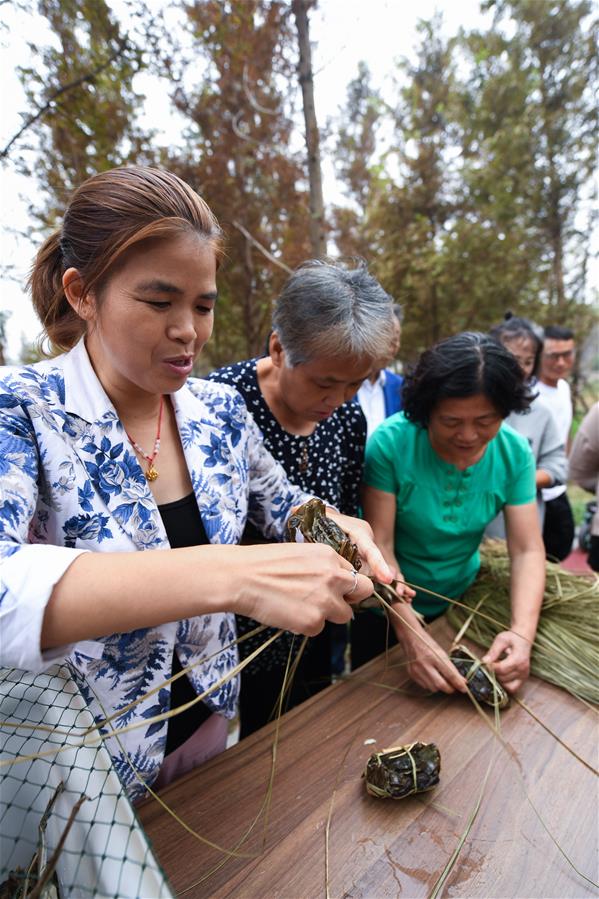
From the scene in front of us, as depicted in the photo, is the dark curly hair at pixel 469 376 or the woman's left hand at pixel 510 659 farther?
the dark curly hair at pixel 469 376

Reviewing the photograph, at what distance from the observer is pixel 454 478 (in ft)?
5.47

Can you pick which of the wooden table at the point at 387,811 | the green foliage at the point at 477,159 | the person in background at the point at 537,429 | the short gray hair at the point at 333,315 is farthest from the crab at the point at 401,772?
the green foliage at the point at 477,159

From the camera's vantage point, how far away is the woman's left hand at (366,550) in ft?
3.43

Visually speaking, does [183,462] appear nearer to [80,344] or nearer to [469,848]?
[80,344]

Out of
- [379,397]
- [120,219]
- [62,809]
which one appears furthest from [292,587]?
[379,397]

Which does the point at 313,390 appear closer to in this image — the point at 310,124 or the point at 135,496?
the point at 135,496

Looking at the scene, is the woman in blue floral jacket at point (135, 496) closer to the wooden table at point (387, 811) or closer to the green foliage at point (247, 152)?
the wooden table at point (387, 811)

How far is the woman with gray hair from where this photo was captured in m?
1.38

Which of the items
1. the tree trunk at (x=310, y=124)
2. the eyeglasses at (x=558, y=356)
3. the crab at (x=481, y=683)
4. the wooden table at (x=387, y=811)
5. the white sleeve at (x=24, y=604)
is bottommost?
the wooden table at (x=387, y=811)

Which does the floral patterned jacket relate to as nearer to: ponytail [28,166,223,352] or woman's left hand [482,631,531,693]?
ponytail [28,166,223,352]

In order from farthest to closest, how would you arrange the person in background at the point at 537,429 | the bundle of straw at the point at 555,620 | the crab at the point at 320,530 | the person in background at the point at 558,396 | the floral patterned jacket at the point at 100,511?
the person in background at the point at 558,396 < the person in background at the point at 537,429 < the bundle of straw at the point at 555,620 < the crab at the point at 320,530 < the floral patterned jacket at the point at 100,511

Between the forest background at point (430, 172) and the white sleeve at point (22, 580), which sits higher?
the forest background at point (430, 172)

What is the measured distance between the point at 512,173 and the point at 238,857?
25.5ft

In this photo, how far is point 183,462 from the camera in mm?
1121
